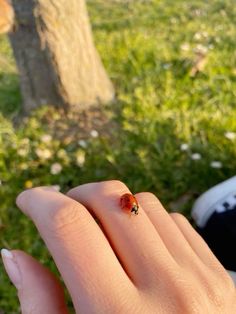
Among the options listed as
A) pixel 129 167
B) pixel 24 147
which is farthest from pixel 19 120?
pixel 129 167

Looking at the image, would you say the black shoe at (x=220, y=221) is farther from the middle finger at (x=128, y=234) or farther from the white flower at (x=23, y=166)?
the white flower at (x=23, y=166)

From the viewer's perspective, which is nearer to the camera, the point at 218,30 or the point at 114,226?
the point at 114,226

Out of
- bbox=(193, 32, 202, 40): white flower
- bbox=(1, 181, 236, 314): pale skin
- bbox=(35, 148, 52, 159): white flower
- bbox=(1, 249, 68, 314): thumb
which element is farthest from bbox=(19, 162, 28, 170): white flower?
bbox=(193, 32, 202, 40): white flower

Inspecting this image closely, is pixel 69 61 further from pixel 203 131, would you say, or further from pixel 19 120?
pixel 203 131

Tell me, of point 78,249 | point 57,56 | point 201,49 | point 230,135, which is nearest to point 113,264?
point 78,249

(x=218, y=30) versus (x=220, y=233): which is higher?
(x=218, y=30)

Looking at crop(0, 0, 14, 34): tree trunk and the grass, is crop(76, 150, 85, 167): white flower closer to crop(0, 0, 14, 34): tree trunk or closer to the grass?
the grass

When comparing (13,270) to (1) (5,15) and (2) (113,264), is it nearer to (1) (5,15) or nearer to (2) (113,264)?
(2) (113,264)
